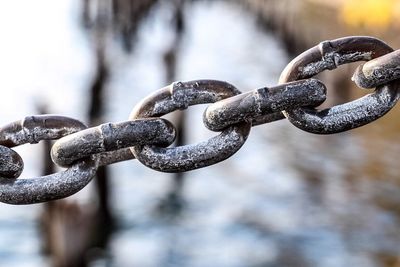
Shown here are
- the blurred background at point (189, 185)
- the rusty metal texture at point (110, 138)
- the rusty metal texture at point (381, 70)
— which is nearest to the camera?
the rusty metal texture at point (110, 138)

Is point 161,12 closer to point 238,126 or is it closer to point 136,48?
point 136,48

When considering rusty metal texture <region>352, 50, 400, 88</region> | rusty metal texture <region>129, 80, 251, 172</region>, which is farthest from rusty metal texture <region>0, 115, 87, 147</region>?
rusty metal texture <region>352, 50, 400, 88</region>

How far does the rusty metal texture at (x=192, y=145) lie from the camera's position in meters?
1.66

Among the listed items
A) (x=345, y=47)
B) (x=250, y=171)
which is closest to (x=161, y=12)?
(x=250, y=171)

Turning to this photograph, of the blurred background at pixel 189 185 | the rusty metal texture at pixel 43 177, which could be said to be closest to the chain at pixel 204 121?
the rusty metal texture at pixel 43 177

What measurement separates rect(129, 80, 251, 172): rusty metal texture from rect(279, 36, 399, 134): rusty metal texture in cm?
14

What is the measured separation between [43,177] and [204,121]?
1.23 feet

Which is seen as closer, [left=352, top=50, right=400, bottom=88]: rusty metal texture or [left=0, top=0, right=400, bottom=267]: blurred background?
[left=352, top=50, right=400, bottom=88]: rusty metal texture

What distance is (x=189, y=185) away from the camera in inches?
356

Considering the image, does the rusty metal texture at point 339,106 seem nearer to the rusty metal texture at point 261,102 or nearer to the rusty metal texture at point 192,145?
the rusty metal texture at point 261,102

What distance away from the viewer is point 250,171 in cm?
973

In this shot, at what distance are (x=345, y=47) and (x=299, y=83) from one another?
17 cm

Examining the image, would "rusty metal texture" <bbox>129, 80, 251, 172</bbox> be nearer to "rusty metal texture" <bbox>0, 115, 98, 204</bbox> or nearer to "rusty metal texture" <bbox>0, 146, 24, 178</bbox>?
"rusty metal texture" <bbox>0, 115, 98, 204</bbox>

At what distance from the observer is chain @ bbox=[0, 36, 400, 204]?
Result: 5.37ft
